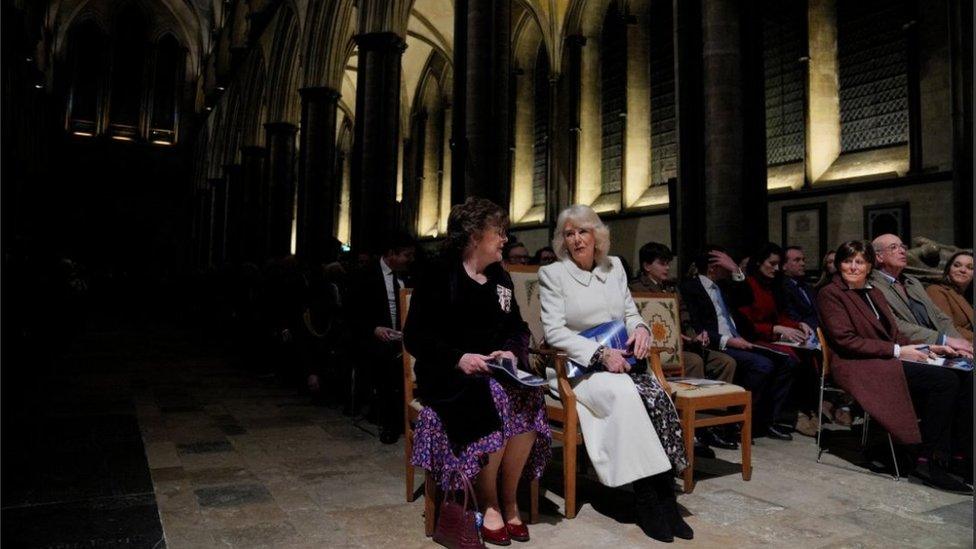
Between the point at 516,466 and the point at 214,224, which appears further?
the point at 214,224

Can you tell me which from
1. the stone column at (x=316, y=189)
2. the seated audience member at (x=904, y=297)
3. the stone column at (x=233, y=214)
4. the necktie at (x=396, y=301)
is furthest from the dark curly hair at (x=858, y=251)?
the stone column at (x=233, y=214)

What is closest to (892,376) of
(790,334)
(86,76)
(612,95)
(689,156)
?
(790,334)

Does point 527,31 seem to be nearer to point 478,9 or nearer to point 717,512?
point 478,9

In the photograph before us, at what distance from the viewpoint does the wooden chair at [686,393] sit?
9.14ft

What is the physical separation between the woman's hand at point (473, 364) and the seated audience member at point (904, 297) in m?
2.38

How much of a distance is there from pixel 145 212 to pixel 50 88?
5652 millimetres

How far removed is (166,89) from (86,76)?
2.97 meters

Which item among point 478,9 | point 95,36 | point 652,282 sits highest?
point 95,36

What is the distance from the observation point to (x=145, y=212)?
2680cm

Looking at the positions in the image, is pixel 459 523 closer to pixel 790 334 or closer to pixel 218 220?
pixel 790 334

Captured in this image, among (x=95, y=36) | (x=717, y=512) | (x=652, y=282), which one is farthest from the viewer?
(x=95, y=36)

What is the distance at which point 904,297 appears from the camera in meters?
3.46

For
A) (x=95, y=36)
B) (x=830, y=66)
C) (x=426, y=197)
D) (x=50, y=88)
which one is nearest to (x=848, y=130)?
(x=830, y=66)

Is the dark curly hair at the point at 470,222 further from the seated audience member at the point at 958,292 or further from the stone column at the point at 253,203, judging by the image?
the stone column at the point at 253,203
